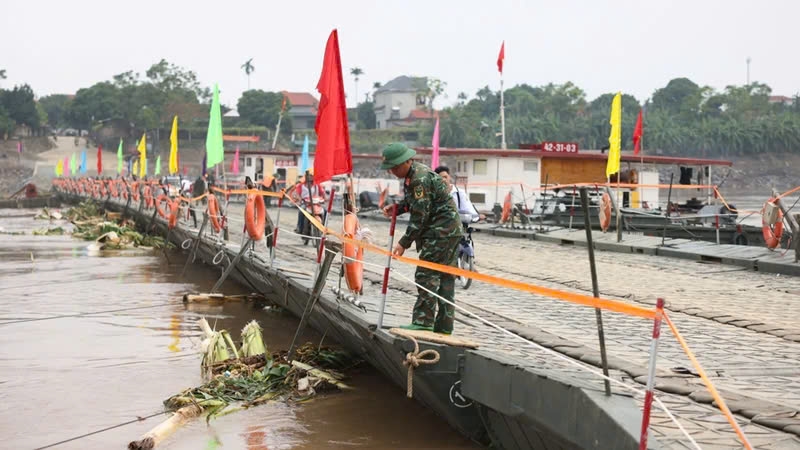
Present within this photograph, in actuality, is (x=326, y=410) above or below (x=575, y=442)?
below

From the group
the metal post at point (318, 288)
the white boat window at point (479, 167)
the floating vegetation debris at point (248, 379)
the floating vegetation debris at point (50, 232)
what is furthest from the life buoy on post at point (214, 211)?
the white boat window at point (479, 167)

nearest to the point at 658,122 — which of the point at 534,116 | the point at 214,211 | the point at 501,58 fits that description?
the point at 534,116

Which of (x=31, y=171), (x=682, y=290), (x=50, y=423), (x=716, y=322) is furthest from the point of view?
(x=31, y=171)

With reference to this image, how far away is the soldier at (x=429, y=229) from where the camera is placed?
7.90 meters

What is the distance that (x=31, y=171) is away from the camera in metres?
106

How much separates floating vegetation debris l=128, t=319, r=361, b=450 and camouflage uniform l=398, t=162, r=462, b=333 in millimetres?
1647

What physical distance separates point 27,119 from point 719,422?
123 metres

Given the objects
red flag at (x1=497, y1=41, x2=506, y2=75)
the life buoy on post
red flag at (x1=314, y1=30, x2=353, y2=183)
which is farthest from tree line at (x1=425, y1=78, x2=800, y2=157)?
red flag at (x1=314, y1=30, x2=353, y2=183)

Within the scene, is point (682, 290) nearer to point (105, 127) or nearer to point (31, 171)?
point (31, 171)

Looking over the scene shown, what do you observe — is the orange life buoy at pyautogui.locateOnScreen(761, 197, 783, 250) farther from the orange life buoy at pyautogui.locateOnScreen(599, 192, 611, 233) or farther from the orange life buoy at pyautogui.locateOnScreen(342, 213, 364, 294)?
the orange life buoy at pyautogui.locateOnScreen(342, 213, 364, 294)

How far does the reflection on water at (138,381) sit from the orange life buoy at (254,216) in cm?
112

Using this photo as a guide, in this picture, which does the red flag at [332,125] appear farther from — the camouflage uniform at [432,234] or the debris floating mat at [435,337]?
the debris floating mat at [435,337]

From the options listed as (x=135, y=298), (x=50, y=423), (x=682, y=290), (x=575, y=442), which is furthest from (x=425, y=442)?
(x=135, y=298)

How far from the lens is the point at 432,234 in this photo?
8055 mm
